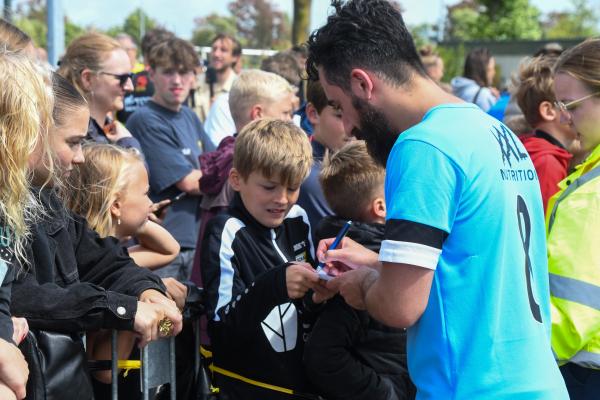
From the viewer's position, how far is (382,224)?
3.45 meters

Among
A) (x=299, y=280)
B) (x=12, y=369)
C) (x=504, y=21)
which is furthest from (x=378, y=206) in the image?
(x=504, y=21)

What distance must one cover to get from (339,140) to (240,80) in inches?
39.8

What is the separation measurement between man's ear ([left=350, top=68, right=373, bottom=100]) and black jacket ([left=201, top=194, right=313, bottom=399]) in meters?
0.91

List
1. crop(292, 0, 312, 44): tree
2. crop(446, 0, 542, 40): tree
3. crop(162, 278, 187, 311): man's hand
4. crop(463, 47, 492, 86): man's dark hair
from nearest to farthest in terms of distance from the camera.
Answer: crop(162, 278, 187, 311): man's hand → crop(463, 47, 492, 86): man's dark hair → crop(292, 0, 312, 44): tree → crop(446, 0, 542, 40): tree

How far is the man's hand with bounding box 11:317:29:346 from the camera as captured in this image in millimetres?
2387

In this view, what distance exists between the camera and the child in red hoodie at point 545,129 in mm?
4391

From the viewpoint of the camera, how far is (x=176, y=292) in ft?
10.9

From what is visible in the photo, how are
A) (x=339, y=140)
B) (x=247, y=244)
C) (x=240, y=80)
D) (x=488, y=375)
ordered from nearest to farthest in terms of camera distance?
(x=488, y=375) < (x=247, y=244) < (x=339, y=140) < (x=240, y=80)

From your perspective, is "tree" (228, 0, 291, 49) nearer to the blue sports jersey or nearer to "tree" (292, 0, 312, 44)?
"tree" (292, 0, 312, 44)

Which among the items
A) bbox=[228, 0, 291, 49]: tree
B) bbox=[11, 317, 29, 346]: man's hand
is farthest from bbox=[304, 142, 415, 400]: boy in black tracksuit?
bbox=[228, 0, 291, 49]: tree

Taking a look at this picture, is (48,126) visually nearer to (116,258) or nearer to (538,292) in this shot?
(116,258)

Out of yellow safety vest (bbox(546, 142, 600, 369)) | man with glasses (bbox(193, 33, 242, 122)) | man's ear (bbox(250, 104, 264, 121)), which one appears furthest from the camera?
man with glasses (bbox(193, 33, 242, 122))

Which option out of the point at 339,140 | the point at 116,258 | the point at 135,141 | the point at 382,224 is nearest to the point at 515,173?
the point at 382,224

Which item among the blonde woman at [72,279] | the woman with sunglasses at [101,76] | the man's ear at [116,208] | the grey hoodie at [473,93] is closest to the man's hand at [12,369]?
the blonde woman at [72,279]
